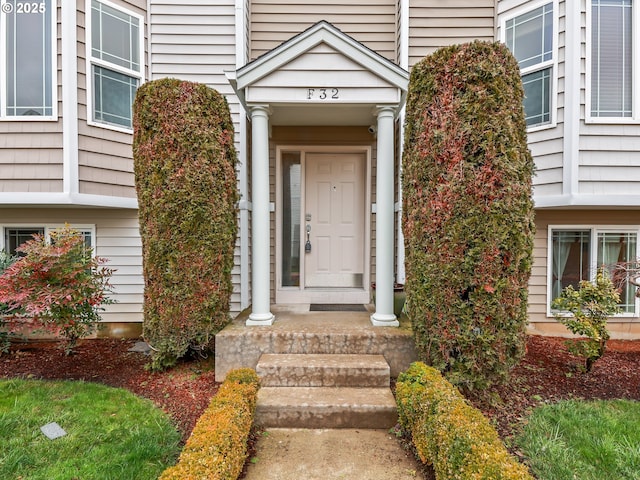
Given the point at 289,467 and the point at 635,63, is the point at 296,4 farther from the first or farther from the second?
the point at 289,467

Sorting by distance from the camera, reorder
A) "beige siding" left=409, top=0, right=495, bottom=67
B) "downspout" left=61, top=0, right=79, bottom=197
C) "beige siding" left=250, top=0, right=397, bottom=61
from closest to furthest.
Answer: "downspout" left=61, top=0, right=79, bottom=197
"beige siding" left=409, top=0, right=495, bottom=67
"beige siding" left=250, top=0, right=397, bottom=61

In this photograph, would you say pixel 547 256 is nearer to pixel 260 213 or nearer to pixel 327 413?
pixel 327 413

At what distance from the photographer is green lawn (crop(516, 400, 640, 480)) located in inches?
85.0

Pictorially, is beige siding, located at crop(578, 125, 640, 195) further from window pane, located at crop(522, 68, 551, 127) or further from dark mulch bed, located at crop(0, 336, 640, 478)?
dark mulch bed, located at crop(0, 336, 640, 478)

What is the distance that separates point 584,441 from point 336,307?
285cm

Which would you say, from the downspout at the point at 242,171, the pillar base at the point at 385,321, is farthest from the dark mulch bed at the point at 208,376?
the downspout at the point at 242,171

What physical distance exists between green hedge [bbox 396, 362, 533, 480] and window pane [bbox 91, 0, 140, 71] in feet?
16.9

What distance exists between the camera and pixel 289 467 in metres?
2.29

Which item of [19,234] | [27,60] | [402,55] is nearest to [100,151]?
[27,60]

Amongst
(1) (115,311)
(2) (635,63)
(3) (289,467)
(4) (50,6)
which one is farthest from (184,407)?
(2) (635,63)

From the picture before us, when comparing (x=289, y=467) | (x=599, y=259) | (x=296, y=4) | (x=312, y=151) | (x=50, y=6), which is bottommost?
(x=289, y=467)

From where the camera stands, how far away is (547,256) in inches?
184

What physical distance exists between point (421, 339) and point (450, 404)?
84 cm

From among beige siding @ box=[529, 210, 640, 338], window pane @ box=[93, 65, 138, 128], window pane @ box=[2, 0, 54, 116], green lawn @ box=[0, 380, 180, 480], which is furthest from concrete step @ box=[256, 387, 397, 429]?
window pane @ box=[2, 0, 54, 116]
